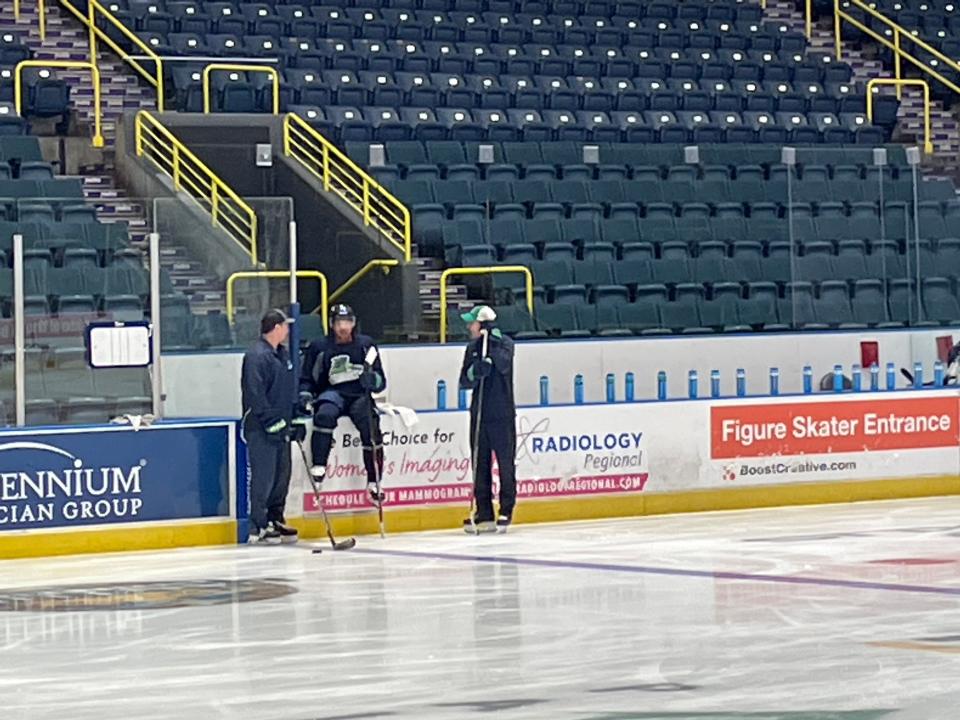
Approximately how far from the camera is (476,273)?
71.0 ft

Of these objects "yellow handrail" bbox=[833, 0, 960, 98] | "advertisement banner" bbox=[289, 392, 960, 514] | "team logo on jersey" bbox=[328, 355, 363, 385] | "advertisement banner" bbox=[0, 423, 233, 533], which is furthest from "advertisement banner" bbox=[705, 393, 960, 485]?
"yellow handrail" bbox=[833, 0, 960, 98]

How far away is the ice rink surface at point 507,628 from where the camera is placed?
8820 mm

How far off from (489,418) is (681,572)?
3269 millimetres

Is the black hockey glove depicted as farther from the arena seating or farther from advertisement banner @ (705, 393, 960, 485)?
the arena seating

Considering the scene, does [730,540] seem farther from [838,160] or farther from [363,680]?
[838,160]

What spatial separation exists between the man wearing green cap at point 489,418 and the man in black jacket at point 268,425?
1.46 m

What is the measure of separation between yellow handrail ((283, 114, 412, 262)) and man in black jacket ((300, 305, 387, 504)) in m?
5.16

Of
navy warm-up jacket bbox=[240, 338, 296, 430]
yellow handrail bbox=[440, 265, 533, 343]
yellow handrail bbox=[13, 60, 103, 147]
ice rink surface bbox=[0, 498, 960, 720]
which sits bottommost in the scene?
ice rink surface bbox=[0, 498, 960, 720]

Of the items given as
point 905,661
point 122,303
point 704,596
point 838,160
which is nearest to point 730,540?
point 704,596

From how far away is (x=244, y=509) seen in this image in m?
16.3

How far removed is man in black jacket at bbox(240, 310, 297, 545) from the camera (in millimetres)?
15812

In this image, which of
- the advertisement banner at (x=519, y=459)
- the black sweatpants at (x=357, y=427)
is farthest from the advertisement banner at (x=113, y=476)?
the advertisement banner at (x=519, y=459)

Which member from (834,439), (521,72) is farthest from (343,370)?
(521,72)

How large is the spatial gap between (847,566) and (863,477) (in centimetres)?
549
